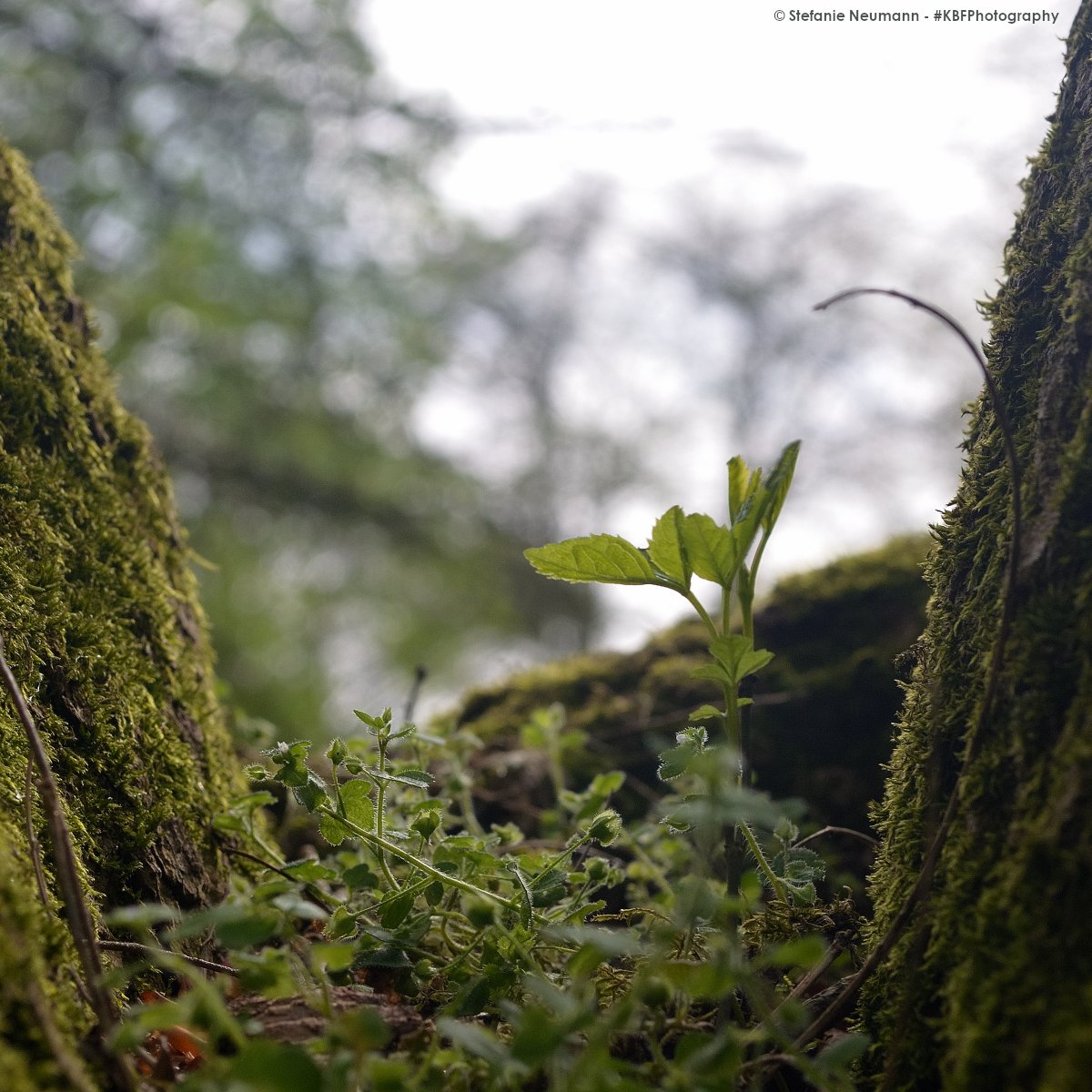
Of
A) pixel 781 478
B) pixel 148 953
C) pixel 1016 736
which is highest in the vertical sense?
pixel 781 478

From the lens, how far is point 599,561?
3.98 feet

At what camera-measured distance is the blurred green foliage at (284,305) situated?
8188 millimetres

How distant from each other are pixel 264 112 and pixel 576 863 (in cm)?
896

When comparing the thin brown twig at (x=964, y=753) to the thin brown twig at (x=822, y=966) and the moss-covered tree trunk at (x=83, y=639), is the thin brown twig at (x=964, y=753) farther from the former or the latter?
the moss-covered tree trunk at (x=83, y=639)

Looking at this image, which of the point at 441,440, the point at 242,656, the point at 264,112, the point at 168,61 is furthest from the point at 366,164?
the point at 242,656

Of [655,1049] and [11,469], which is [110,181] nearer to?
[11,469]

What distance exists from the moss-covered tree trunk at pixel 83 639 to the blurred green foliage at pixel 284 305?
6.59 metres

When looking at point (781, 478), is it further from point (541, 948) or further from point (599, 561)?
point (541, 948)

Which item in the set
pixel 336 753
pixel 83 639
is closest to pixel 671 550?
pixel 336 753

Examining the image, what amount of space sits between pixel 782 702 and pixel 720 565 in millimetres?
1524

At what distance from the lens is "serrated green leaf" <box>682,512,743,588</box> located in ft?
3.63

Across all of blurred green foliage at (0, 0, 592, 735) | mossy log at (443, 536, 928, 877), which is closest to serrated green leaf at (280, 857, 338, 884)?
mossy log at (443, 536, 928, 877)

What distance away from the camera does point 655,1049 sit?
0.86 m

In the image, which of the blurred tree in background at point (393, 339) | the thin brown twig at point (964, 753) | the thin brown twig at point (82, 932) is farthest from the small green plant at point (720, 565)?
the blurred tree in background at point (393, 339)
